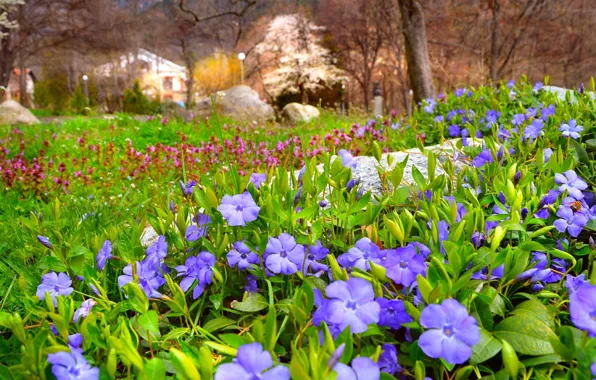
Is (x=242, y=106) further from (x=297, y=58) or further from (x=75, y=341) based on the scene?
(x=75, y=341)

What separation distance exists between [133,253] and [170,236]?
138mm

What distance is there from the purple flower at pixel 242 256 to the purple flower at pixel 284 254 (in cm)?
6

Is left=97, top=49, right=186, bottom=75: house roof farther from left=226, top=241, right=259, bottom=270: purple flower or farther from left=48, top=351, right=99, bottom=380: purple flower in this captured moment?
left=48, top=351, right=99, bottom=380: purple flower

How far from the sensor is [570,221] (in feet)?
4.29

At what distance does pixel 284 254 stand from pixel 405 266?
0.93ft

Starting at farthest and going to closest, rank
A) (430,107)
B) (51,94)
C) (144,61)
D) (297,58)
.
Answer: (144,61)
(51,94)
(297,58)
(430,107)

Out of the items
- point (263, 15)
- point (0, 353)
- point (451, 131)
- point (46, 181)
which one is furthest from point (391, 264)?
point (263, 15)

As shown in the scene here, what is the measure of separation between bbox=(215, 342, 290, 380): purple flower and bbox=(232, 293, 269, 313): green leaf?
33 cm

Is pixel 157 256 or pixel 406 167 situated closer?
pixel 157 256

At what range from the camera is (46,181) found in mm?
4254

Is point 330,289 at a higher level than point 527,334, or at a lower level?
higher

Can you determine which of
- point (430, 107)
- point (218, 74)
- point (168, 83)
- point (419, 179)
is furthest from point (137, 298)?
point (168, 83)

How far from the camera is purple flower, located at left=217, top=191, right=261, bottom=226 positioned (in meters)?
1.15

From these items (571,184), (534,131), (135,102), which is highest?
(135,102)
